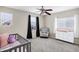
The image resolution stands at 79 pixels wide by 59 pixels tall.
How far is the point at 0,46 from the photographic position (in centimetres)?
109

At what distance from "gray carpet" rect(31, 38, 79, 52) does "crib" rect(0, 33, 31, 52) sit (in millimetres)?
90

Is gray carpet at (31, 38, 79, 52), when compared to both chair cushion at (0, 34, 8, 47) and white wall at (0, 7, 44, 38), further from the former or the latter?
chair cushion at (0, 34, 8, 47)

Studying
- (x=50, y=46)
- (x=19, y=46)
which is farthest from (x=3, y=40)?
(x=50, y=46)

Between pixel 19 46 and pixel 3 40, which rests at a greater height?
pixel 3 40

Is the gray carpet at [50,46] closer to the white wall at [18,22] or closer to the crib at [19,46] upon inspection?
the crib at [19,46]

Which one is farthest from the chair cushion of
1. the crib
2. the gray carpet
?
the gray carpet

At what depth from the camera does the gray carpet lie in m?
1.21

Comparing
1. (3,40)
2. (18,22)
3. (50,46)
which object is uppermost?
(18,22)

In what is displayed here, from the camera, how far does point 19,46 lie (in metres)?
1.19

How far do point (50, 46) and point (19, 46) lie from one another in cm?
48

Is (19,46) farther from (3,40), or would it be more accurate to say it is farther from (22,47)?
(3,40)

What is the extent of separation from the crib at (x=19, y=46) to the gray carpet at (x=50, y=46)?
90 millimetres

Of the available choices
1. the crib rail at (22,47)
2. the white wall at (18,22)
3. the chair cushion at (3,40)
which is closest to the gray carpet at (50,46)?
the crib rail at (22,47)
